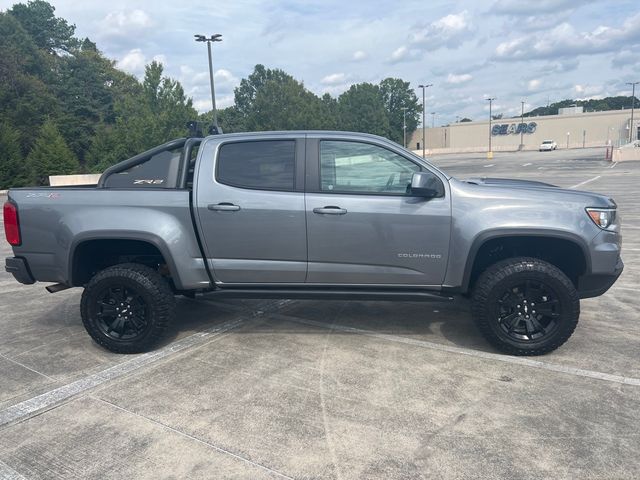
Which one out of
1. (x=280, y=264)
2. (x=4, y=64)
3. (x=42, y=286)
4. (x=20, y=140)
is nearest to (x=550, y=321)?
(x=280, y=264)

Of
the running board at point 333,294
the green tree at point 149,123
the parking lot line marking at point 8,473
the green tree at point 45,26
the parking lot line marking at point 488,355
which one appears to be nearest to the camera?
the parking lot line marking at point 8,473

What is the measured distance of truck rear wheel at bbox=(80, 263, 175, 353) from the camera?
4.42 meters

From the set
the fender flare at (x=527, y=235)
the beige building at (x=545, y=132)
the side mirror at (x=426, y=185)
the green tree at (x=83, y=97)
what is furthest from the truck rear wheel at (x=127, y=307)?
the beige building at (x=545, y=132)

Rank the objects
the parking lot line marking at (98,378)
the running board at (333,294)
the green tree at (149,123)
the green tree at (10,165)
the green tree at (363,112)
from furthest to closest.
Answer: the green tree at (363,112) < the green tree at (149,123) < the green tree at (10,165) < the running board at (333,294) < the parking lot line marking at (98,378)

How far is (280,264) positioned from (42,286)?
4425 mm

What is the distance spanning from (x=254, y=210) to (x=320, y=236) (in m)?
0.59

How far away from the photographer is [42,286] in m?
7.11

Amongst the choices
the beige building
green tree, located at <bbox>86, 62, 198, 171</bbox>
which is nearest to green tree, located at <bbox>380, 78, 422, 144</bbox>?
the beige building

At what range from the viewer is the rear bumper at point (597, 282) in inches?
166

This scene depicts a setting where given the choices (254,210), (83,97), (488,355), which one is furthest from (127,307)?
(83,97)

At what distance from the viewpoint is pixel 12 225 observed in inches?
178

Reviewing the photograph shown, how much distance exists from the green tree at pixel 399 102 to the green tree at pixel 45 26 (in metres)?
61.9

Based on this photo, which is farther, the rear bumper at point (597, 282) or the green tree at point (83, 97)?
the green tree at point (83, 97)

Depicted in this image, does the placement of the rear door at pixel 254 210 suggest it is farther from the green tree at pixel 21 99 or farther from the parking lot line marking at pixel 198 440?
the green tree at pixel 21 99
